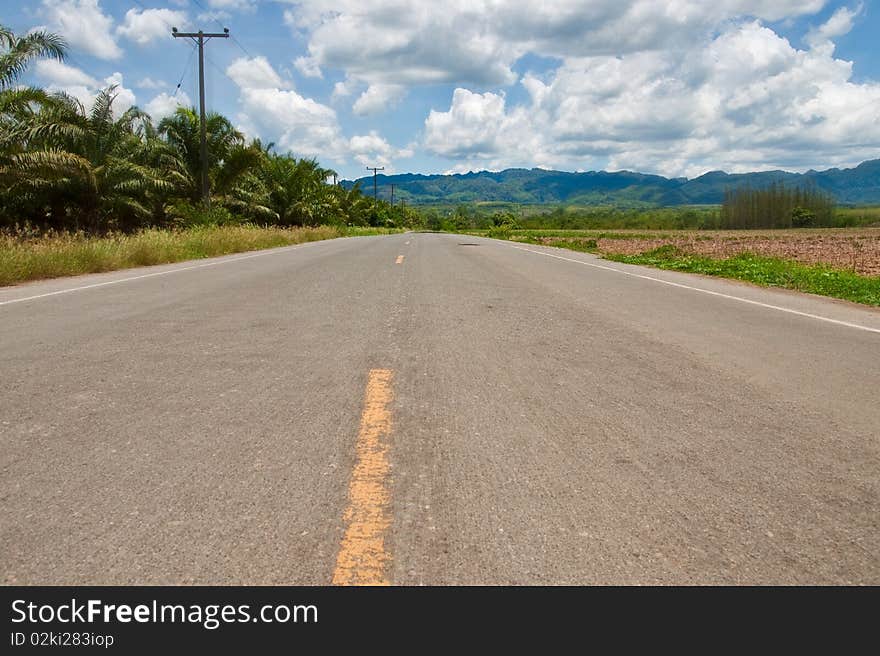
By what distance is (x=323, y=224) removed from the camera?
50.3 metres

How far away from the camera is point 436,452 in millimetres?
3096

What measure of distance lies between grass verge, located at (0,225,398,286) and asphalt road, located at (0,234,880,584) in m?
6.44

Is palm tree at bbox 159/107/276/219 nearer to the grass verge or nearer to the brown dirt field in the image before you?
the grass verge

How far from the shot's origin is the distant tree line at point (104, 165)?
58.1ft

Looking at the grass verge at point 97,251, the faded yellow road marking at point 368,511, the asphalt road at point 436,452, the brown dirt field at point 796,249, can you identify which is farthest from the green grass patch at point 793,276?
the grass verge at point 97,251

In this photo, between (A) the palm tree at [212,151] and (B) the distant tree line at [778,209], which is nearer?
(A) the palm tree at [212,151]

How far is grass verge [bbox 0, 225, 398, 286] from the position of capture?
12086mm

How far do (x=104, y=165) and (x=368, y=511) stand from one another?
2369 centimetres

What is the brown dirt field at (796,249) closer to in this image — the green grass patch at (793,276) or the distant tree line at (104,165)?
the green grass patch at (793,276)

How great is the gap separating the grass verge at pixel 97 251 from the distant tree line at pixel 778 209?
3961 inches

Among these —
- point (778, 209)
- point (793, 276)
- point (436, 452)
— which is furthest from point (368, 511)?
point (778, 209)

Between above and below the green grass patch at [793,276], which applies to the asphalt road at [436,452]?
below

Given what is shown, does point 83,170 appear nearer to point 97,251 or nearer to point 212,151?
point 97,251
